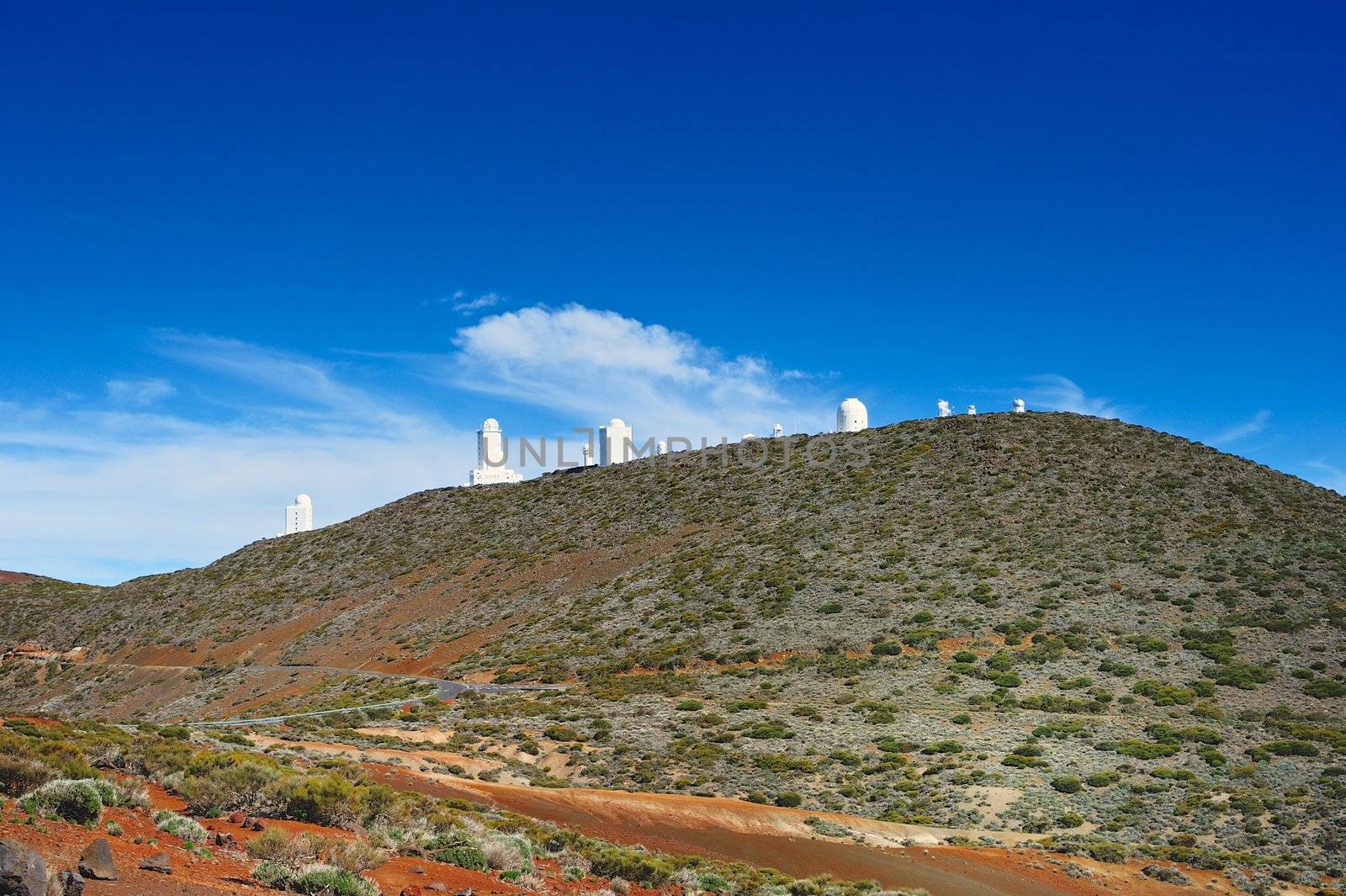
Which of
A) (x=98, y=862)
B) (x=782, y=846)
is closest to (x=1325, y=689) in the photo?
(x=782, y=846)

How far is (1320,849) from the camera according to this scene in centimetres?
1892

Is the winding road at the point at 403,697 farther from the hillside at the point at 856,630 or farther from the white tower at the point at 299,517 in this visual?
the white tower at the point at 299,517

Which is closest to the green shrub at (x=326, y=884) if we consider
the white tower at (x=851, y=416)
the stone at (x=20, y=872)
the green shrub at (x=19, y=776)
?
the stone at (x=20, y=872)

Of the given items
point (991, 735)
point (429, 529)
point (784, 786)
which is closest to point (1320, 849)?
point (991, 735)

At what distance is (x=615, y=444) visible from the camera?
74.1m

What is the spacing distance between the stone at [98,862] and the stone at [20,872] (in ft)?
2.61

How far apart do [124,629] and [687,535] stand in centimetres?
3822

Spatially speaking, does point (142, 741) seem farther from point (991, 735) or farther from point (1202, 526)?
point (1202, 526)

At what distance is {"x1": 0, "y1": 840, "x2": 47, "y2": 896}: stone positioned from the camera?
6.50 m

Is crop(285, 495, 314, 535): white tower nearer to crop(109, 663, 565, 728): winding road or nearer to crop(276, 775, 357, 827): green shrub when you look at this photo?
crop(109, 663, 565, 728): winding road

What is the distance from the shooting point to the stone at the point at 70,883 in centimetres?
702

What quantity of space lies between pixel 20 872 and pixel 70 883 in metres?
0.57

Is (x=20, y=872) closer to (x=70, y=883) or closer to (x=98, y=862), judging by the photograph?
(x=70, y=883)

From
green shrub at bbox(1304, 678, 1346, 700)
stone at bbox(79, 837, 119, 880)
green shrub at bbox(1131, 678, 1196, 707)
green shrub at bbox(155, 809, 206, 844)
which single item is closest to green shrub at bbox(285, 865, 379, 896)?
stone at bbox(79, 837, 119, 880)
